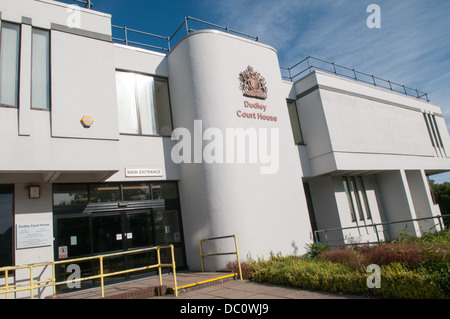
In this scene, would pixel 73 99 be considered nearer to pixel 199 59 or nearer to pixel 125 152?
pixel 125 152

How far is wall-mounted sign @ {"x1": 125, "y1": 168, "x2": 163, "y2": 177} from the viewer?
10.4 metres

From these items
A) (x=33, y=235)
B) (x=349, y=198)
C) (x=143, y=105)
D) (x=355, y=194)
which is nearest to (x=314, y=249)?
(x=349, y=198)

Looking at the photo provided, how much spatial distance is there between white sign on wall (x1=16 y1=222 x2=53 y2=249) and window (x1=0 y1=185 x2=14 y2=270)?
0.24 meters

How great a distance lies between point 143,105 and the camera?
38.1 ft

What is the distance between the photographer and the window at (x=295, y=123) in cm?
1480

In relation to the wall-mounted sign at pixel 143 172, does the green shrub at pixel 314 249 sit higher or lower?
lower

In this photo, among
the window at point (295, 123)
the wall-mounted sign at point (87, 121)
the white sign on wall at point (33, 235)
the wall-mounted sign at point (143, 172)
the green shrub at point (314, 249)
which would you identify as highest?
the window at point (295, 123)

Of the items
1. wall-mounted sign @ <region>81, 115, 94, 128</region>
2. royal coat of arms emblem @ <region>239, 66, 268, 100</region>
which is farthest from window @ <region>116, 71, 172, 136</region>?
royal coat of arms emblem @ <region>239, 66, 268, 100</region>

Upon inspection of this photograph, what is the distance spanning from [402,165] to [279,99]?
8314 mm

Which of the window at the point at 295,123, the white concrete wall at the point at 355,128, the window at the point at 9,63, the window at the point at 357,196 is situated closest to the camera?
the window at the point at 9,63

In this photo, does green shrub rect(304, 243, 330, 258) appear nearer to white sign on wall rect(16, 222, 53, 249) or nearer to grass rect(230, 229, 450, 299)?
grass rect(230, 229, 450, 299)

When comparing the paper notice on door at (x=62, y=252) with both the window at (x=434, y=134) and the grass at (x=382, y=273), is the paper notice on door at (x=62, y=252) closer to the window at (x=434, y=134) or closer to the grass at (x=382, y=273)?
the grass at (x=382, y=273)

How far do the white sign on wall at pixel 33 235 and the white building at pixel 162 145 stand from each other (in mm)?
27

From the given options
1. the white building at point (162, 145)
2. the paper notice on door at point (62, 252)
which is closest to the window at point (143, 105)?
the white building at point (162, 145)
